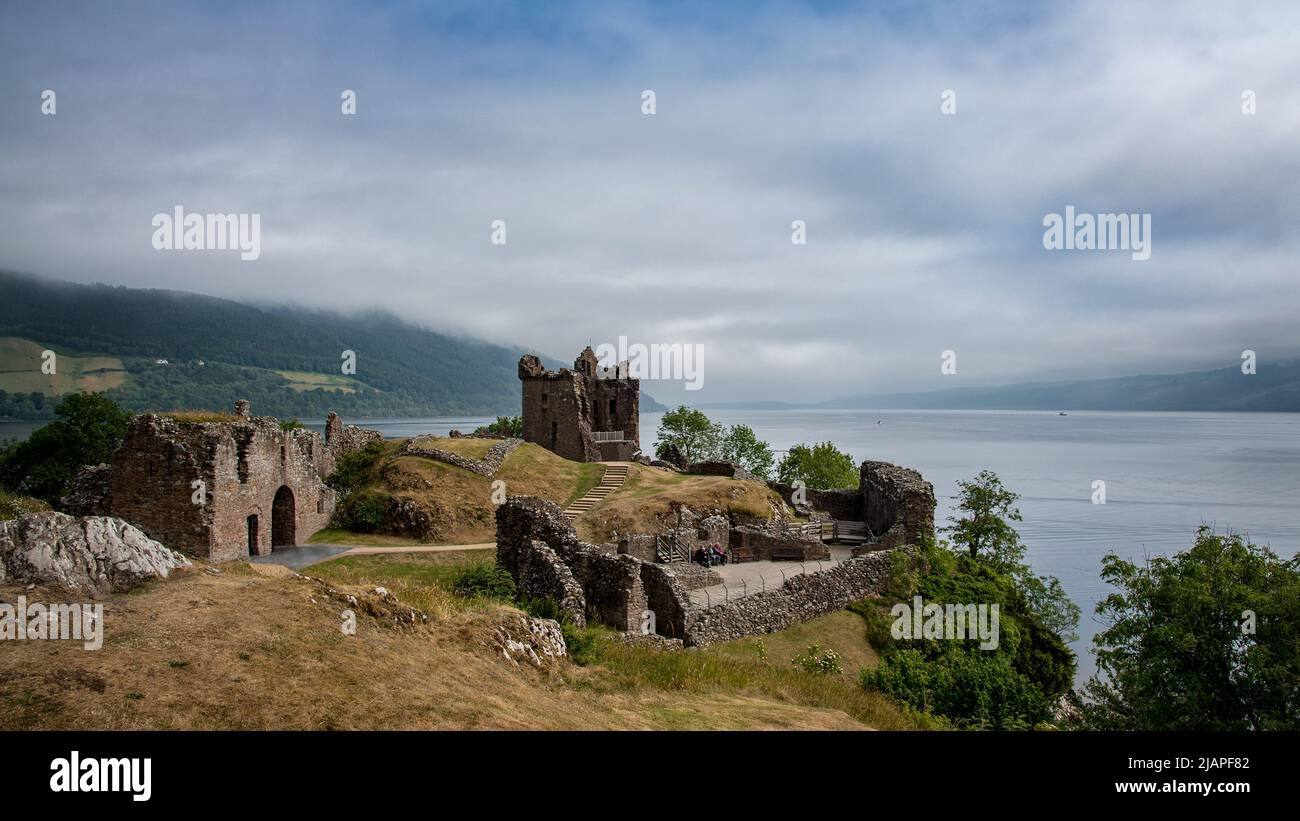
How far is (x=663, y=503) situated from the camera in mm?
34688

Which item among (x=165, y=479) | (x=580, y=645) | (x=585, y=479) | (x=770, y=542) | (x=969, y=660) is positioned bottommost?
(x=969, y=660)

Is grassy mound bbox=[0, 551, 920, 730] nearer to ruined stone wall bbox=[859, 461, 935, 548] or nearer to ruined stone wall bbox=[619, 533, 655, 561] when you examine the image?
ruined stone wall bbox=[619, 533, 655, 561]

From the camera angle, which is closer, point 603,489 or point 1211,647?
point 1211,647

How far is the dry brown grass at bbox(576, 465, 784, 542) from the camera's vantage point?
108ft

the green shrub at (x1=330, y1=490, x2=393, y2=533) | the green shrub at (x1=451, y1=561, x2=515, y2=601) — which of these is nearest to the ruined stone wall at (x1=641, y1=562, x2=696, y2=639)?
the green shrub at (x1=451, y1=561, x2=515, y2=601)

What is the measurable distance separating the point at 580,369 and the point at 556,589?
145 feet

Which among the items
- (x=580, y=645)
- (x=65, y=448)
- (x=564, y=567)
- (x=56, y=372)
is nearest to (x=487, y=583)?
(x=564, y=567)

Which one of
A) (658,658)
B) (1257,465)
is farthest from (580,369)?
(1257,465)

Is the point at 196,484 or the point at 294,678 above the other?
the point at 196,484

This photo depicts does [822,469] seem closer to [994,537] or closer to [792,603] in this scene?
[994,537]

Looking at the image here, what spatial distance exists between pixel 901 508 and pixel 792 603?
10.4 metres

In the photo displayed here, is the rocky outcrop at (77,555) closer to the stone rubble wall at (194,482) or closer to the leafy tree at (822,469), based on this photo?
the stone rubble wall at (194,482)

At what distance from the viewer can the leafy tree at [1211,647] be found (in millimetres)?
17000

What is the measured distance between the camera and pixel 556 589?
18328mm
